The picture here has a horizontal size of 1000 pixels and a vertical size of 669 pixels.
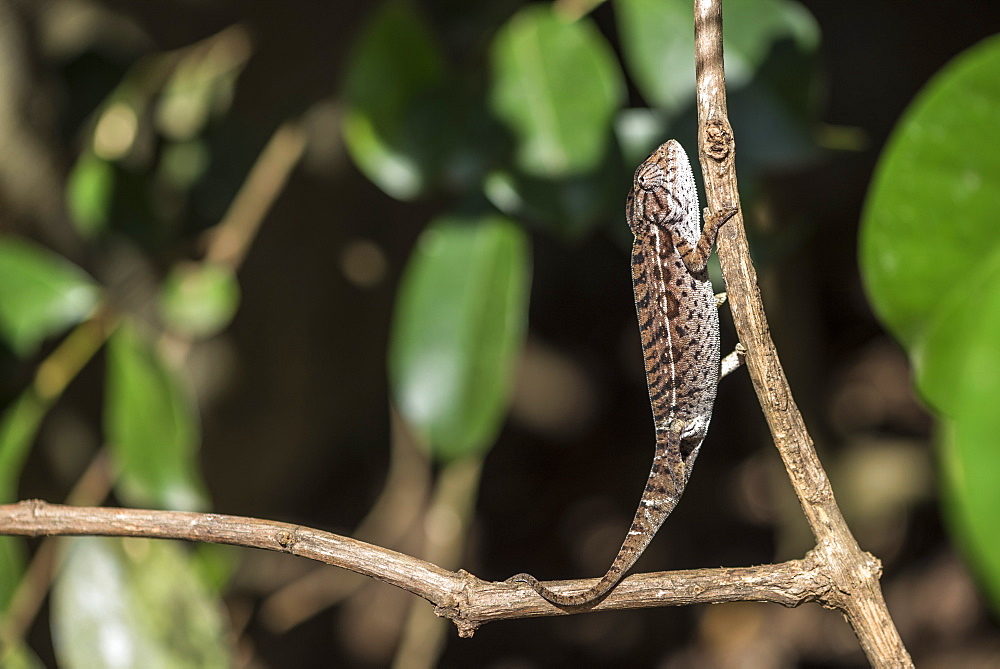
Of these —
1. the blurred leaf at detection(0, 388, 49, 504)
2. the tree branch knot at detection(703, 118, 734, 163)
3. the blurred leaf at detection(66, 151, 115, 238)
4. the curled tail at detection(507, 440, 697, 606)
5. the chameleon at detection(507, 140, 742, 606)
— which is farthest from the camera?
the blurred leaf at detection(66, 151, 115, 238)

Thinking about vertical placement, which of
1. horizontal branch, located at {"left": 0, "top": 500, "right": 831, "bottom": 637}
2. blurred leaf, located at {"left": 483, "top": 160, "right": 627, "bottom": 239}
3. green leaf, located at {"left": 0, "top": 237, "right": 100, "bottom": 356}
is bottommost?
green leaf, located at {"left": 0, "top": 237, "right": 100, "bottom": 356}

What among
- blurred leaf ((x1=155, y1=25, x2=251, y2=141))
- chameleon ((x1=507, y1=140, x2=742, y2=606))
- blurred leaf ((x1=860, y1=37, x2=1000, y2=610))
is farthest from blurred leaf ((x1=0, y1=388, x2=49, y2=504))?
blurred leaf ((x1=860, y1=37, x2=1000, y2=610))

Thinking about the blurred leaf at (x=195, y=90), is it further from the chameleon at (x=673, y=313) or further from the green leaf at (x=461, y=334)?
the chameleon at (x=673, y=313)

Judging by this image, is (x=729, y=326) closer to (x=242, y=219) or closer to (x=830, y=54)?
(x=830, y=54)

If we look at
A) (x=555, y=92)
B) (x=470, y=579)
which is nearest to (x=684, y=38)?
(x=555, y=92)

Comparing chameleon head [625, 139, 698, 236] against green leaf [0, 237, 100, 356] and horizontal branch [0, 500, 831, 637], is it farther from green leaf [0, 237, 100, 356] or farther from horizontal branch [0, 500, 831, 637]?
green leaf [0, 237, 100, 356]

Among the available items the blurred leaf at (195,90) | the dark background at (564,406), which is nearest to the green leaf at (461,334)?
the dark background at (564,406)

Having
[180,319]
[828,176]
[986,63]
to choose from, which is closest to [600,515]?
[828,176]
